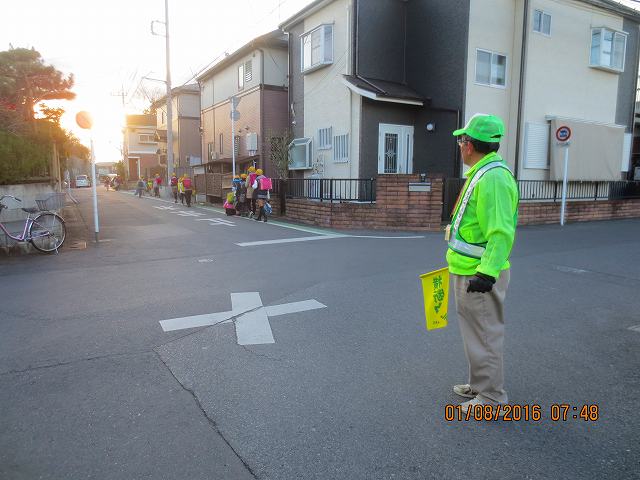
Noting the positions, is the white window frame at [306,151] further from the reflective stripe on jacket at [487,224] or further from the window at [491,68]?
the reflective stripe on jacket at [487,224]

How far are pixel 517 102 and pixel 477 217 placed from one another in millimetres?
14567

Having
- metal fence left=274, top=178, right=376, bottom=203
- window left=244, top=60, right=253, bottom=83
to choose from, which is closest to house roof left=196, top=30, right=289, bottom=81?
window left=244, top=60, right=253, bottom=83

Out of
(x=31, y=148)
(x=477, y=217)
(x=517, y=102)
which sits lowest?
(x=477, y=217)

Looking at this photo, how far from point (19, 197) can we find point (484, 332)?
38.2 feet

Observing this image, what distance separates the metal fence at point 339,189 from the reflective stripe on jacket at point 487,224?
10.2m

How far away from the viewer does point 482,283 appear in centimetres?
276

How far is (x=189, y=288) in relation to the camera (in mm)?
6488

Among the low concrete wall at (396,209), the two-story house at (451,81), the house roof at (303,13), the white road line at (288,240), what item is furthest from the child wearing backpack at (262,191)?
the house roof at (303,13)

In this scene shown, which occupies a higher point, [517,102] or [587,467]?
[517,102]

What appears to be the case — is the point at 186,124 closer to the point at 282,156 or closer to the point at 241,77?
the point at 241,77

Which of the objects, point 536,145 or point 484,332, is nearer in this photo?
point 484,332

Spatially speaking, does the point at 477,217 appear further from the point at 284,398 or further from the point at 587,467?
the point at 284,398

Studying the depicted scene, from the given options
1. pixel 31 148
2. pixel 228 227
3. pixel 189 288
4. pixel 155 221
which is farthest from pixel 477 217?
pixel 155 221

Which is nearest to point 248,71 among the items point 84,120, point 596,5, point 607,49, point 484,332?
point 84,120
